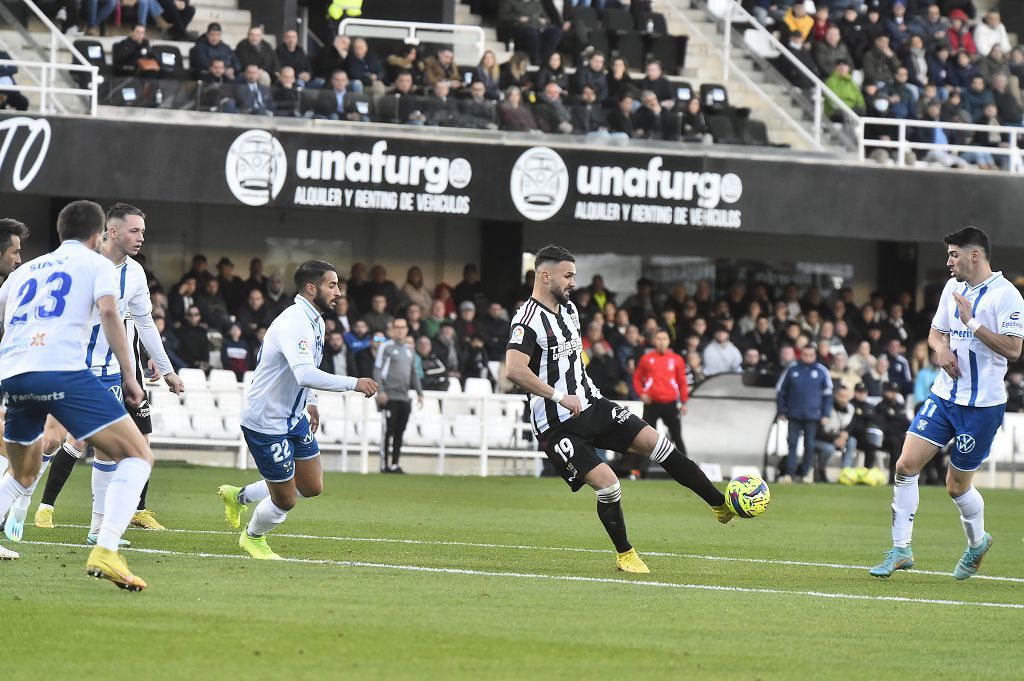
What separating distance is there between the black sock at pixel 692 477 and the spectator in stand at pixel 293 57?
52.0 feet

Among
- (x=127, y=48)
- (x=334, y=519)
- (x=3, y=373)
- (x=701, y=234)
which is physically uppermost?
(x=127, y=48)

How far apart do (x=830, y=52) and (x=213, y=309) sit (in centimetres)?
1219

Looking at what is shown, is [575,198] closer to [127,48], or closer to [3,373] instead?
[127,48]

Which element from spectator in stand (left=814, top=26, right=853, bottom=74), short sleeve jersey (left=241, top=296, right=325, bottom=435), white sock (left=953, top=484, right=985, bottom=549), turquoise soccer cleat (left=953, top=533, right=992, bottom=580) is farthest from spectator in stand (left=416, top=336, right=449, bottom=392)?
white sock (left=953, top=484, right=985, bottom=549)

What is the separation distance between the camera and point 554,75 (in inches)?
1045

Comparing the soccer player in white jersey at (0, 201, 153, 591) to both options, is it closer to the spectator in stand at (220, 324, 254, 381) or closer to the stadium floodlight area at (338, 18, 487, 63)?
the spectator in stand at (220, 324, 254, 381)

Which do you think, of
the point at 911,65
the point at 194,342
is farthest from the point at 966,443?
the point at 911,65

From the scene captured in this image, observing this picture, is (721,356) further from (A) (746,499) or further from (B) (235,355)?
(A) (746,499)

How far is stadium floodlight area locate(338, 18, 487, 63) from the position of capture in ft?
86.0

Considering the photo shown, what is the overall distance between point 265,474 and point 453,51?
1759cm

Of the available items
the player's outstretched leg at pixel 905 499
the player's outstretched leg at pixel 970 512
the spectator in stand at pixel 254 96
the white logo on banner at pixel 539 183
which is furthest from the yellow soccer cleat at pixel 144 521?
the white logo on banner at pixel 539 183

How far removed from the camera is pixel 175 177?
24.1 meters

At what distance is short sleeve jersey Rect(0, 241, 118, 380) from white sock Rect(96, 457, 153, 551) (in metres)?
0.58

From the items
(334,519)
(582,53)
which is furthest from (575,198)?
(334,519)
